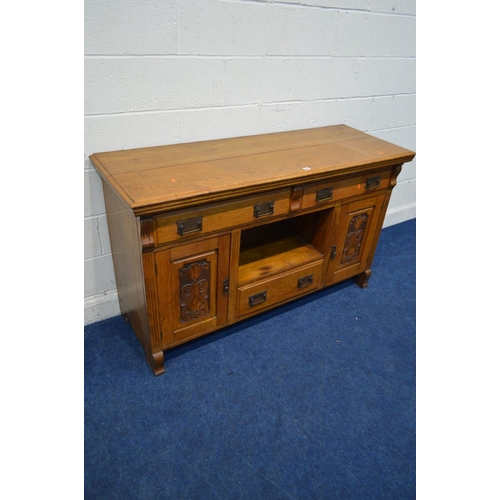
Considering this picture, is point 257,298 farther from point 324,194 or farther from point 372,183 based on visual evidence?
point 372,183

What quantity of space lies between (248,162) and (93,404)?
3.85 ft

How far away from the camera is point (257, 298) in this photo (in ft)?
5.89

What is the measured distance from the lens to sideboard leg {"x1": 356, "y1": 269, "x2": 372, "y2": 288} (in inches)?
89.0

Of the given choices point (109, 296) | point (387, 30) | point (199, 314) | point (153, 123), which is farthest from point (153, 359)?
point (387, 30)

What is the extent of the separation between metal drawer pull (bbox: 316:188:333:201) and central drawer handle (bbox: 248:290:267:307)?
50 centimetres

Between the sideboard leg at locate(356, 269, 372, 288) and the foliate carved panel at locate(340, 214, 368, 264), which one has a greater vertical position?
the foliate carved panel at locate(340, 214, 368, 264)

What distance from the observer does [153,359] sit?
1.62m

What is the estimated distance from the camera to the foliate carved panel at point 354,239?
197 centimetres

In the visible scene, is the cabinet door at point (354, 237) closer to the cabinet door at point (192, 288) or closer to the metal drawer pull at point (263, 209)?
the metal drawer pull at point (263, 209)

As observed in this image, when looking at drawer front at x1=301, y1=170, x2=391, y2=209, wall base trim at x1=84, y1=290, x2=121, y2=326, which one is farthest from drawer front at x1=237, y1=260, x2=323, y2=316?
wall base trim at x1=84, y1=290, x2=121, y2=326

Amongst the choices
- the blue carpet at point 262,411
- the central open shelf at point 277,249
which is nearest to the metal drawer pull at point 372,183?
the central open shelf at point 277,249

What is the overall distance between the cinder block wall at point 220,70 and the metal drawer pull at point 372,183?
506 mm

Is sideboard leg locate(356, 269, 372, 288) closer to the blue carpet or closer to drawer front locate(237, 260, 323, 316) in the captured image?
the blue carpet

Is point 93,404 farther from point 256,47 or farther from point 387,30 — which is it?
point 387,30
